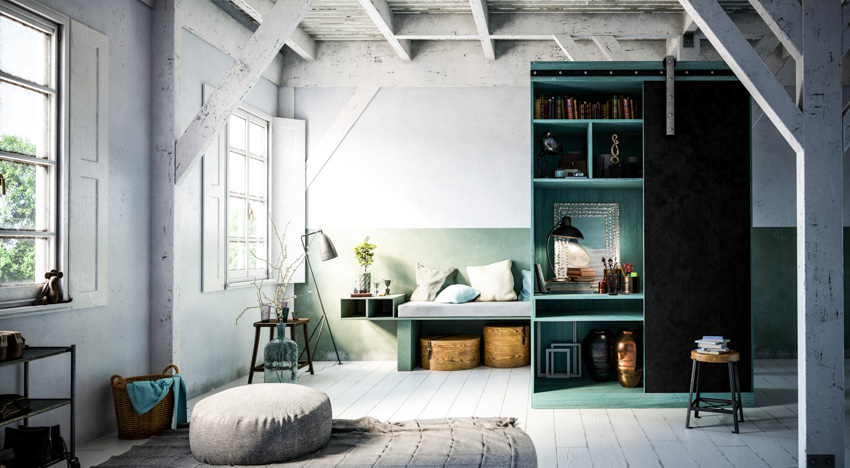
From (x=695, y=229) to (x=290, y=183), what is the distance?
5138 mm

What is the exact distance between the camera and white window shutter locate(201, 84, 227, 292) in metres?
6.83

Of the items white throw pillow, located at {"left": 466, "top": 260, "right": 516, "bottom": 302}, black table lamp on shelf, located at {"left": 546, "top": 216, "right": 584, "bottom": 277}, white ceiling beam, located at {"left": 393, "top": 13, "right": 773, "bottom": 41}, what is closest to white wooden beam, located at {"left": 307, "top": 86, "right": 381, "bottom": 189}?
white ceiling beam, located at {"left": 393, "top": 13, "right": 773, "bottom": 41}

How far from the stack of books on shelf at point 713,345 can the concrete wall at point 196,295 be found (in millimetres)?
4529

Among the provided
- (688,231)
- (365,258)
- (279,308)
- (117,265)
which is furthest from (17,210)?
(688,231)

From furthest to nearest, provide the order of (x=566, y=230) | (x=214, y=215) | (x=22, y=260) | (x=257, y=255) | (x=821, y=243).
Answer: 1. (x=257, y=255)
2. (x=214, y=215)
3. (x=566, y=230)
4. (x=22, y=260)
5. (x=821, y=243)

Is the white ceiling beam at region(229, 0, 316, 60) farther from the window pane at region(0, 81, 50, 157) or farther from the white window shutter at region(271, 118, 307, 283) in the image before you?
the window pane at region(0, 81, 50, 157)

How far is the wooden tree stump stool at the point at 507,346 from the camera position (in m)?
8.16

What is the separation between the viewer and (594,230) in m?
6.88

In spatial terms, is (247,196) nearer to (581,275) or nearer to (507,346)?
(507,346)

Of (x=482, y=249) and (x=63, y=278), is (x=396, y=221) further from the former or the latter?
(x=63, y=278)

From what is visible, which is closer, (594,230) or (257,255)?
(594,230)

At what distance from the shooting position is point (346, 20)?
8125 millimetres

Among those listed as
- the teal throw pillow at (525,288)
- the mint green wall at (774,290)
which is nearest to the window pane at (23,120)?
the teal throw pillow at (525,288)

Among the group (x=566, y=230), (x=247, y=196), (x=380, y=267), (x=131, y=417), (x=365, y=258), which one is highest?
(x=247, y=196)
